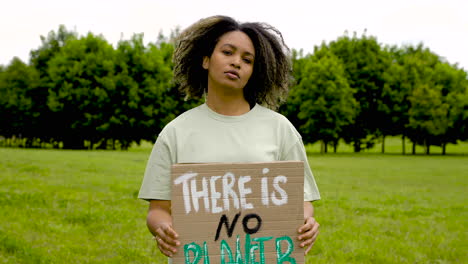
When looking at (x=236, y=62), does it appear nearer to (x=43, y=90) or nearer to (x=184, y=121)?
(x=184, y=121)

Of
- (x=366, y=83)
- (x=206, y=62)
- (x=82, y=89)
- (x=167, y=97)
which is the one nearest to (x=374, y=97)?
(x=366, y=83)

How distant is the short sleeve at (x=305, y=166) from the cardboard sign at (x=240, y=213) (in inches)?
7.4

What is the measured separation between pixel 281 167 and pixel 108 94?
4084 cm

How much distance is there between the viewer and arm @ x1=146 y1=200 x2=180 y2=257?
237 centimetres

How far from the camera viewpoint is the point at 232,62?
2564 mm

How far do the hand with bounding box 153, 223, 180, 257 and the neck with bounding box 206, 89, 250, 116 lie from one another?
0.66 metres

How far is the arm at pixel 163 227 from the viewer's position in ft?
7.76

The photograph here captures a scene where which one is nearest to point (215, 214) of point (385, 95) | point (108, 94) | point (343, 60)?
point (108, 94)

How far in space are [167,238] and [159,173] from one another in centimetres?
32

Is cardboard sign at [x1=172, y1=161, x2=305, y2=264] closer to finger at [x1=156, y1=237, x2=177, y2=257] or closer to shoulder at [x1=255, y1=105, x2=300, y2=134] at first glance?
finger at [x1=156, y1=237, x2=177, y2=257]

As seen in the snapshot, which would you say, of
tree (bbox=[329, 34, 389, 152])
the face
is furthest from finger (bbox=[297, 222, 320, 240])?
tree (bbox=[329, 34, 389, 152])

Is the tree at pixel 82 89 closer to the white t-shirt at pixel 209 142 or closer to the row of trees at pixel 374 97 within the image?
the row of trees at pixel 374 97

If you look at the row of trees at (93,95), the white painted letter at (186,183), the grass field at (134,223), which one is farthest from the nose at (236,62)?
the row of trees at (93,95)

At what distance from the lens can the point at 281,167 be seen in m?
2.37
